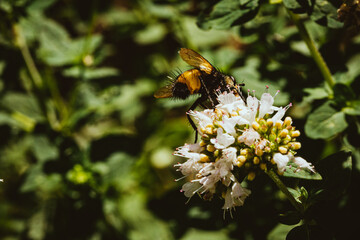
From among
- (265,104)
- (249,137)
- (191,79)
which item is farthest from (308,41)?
(249,137)

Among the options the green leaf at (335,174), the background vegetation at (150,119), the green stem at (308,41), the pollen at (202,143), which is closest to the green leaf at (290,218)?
the background vegetation at (150,119)

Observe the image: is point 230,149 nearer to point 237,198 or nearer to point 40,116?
Result: point 237,198

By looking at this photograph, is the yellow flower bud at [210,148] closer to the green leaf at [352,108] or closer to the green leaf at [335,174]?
the green leaf at [335,174]

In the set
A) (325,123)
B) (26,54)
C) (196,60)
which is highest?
(26,54)

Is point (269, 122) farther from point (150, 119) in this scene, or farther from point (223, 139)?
point (150, 119)

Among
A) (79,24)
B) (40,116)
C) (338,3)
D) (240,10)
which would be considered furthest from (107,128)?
(338,3)

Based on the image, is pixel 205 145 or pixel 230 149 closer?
pixel 230 149
